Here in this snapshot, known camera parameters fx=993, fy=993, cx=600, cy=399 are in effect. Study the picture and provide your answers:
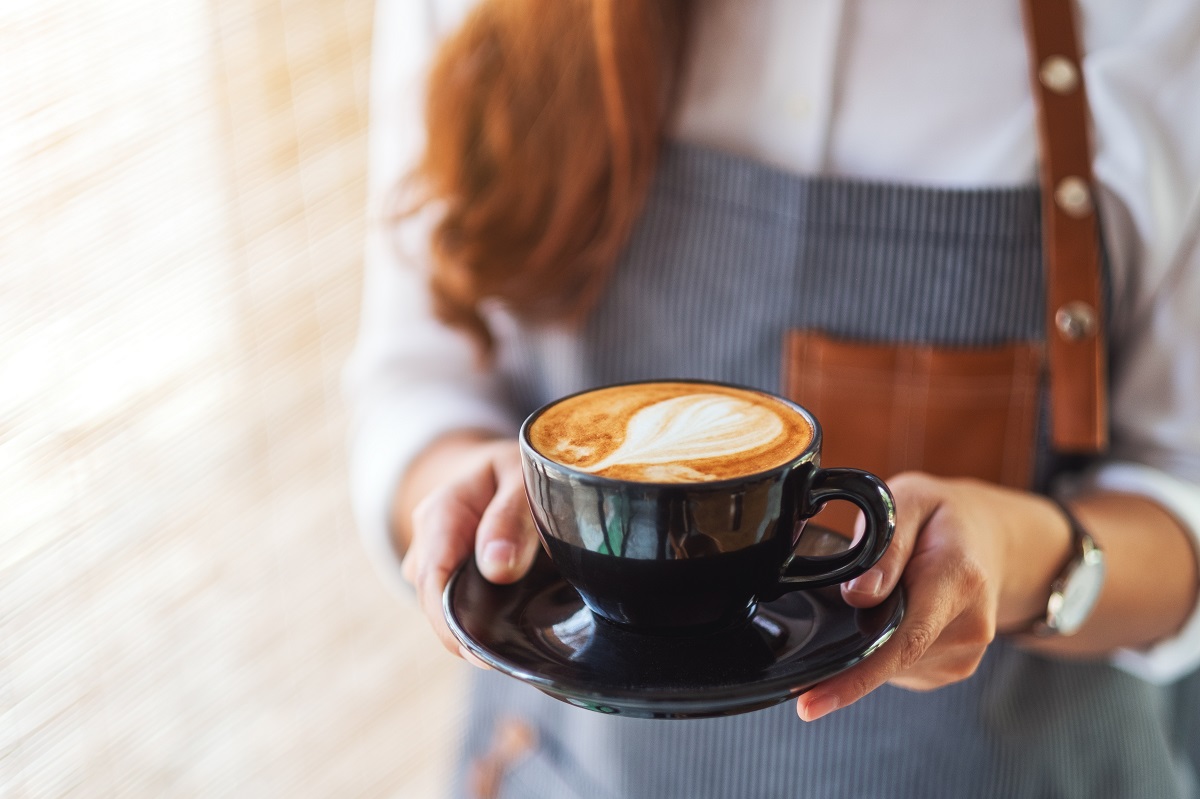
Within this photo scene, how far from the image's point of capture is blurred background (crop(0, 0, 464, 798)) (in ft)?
2.61

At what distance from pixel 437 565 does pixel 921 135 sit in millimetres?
549

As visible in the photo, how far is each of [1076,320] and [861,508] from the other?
1.24 ft

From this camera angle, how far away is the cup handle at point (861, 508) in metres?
0.53

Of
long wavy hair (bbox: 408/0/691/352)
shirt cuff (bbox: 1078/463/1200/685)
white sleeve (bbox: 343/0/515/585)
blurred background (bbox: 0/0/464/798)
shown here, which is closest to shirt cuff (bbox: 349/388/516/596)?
white sleeve (bbox: 343/0/515/585)

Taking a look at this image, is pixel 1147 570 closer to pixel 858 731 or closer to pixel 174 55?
pixel 858 731

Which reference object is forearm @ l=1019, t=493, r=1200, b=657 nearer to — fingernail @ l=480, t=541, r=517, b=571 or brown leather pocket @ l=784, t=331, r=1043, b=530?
brown leather pocket @ l=784, t=331, r=1043, b=530

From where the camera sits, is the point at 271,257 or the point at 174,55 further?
the point at 271,257

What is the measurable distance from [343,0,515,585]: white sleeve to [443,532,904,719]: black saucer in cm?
35

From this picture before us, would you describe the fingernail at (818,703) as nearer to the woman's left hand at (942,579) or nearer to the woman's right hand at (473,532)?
the woman's left hand at (942,579)

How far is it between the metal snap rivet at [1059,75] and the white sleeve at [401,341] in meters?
0.54

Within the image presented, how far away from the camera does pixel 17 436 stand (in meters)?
0.78

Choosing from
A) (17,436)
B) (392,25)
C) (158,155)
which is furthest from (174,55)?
(17,436)

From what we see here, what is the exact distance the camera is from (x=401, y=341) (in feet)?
3.39

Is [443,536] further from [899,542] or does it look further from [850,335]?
[850,335]
